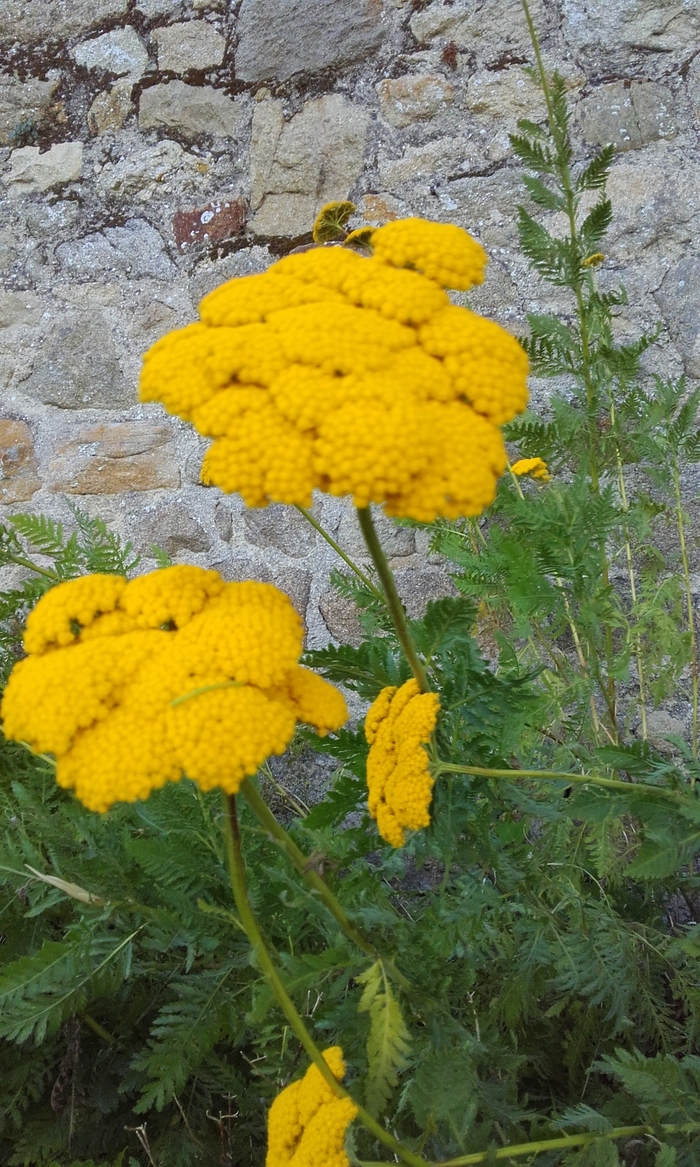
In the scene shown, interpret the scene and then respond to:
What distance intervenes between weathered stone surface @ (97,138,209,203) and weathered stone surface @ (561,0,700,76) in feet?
3.69

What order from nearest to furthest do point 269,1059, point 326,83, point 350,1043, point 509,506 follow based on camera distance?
point 350,1043 < point 269,1059 < point 509,506 < point 326,83

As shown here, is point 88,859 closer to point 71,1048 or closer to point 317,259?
point 71,1048

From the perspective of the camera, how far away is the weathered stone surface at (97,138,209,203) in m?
2.51

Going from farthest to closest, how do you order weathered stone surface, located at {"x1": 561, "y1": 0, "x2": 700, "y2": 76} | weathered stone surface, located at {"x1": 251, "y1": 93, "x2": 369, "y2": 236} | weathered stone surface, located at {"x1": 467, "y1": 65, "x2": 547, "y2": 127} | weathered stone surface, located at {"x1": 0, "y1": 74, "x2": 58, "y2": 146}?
weathered stone surface, located at {"x1": 0, "y1": 74, "x2": 58, "y2": 146}
weathered stone surface, located at {"x1": 251, "y1": 93, "x2": 369, "y2": 236}
weathered stone surface, located at {"x1": 467, "y1": 65, "x2": 547, "y2": 127}
weathered stone surface, located at {"x1": 561, "y1": 0, "x2": 700, "y2": 76}

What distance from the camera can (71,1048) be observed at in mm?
1396

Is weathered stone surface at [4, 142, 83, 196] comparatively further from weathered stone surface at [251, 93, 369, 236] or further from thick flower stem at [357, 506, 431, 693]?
thick flower stem at [357, 506, 431, 693]

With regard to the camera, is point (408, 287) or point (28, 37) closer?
point (408, 287)

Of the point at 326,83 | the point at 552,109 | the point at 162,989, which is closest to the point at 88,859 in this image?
the point at 162,989

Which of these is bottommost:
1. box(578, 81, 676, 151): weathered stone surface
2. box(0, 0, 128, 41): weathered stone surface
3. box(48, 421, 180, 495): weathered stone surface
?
box(48, 421, 180, 495): weathered stone surface

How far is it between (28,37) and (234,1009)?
113 inches

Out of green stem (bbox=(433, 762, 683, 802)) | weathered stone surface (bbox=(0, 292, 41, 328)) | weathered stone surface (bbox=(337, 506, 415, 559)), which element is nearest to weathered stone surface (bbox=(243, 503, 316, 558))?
weathered stone surface (bbox=(337, 506, 415, 559))

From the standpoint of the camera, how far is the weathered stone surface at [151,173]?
8.25ft

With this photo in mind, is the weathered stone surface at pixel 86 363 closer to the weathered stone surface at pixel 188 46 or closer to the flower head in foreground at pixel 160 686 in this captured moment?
the weathered stone surface at pixel 188 46

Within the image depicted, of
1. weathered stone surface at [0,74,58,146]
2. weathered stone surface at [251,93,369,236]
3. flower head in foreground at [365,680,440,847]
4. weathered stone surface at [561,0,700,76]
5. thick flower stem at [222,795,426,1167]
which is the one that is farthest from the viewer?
weathered stone surface at [0,74,58,146]
